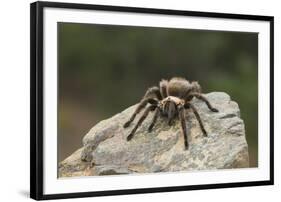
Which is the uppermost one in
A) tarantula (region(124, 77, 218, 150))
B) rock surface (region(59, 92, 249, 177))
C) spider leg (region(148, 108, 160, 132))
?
tarantula (region(124, 77, 218, 150))

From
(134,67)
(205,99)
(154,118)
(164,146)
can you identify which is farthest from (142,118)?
(205,99)

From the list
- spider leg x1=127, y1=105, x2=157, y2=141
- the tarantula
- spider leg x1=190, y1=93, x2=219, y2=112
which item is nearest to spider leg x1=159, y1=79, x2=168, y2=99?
the tarantula

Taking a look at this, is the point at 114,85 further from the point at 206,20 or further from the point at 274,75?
the point at 274,75

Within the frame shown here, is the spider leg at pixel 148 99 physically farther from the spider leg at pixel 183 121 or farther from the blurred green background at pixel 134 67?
the spider leg at pixel 183 121

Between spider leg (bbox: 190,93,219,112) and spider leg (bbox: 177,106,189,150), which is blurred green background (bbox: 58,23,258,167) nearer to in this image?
→ spider leg (bbox: 190,93,219,112)

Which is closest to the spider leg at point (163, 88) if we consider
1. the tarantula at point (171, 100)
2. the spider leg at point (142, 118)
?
the tarantula at point (171, 100)

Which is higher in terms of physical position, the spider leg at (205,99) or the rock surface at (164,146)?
the spider leg at (205,99)

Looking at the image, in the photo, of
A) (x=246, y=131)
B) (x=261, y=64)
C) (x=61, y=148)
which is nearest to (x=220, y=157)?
(x=246, y=131)
